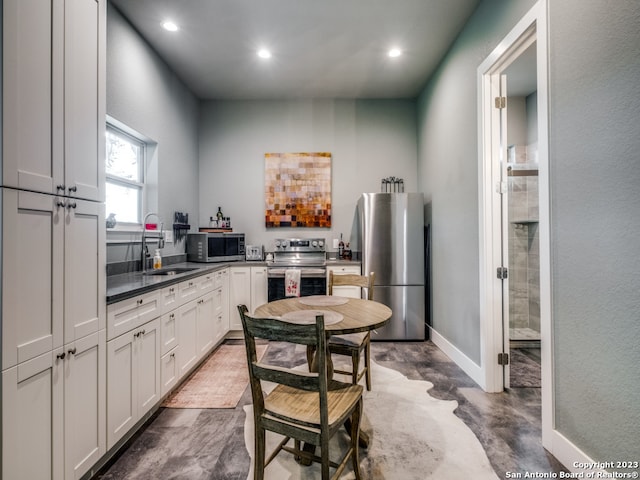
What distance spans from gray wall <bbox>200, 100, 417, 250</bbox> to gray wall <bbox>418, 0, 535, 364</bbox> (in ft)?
2.09

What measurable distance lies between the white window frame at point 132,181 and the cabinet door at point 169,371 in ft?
4.22

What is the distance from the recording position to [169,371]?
2275 mm

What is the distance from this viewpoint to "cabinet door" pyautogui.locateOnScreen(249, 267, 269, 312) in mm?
3746

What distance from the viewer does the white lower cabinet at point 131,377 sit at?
5.52ft

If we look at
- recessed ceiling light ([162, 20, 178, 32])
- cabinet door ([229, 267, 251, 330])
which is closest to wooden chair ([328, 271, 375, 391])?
cabinet door ([229, 267, 251, 330])

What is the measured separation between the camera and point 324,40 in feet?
9.85

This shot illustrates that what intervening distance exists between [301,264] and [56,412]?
276 centimetres

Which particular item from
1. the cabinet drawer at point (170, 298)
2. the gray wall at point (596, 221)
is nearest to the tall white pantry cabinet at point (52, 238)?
the cabinet drawer at point (170, 298)

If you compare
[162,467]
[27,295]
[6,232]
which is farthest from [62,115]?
[162,467]

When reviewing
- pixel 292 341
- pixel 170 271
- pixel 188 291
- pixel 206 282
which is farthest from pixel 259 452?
pixel 170 271

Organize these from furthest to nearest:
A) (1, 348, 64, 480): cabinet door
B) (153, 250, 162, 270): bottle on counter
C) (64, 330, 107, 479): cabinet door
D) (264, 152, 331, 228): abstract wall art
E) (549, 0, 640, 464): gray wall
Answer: (264, 152, 331, 228): abstract wall art, (153, 250, 162, 270): bottle on counter, (64, 330, 107, 479): cabinet door, (549, 0, 640, 464): gray wall, (1, 348, 64, 480): cabinet door

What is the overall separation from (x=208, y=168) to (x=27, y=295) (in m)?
3.45

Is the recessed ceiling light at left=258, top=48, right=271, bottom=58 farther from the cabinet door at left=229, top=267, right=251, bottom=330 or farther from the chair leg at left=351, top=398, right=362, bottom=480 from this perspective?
the chair leg at left=351, top=398, right=362, bottom=480

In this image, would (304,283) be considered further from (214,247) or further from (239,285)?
(214,247)
